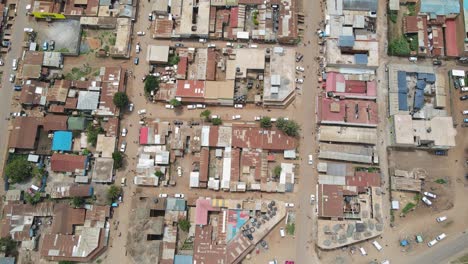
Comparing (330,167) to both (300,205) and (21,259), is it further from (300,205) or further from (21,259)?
(21,259)

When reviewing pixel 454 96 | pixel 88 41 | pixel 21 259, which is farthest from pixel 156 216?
pixel 454 96

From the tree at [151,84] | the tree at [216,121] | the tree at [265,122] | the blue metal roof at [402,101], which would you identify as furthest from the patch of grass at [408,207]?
the tree at [151,84]

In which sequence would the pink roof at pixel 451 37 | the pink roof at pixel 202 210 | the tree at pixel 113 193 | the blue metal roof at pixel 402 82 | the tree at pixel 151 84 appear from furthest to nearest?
1. the pink roof at pixel 451 37
2. the blue metal roof at pixel 402 82
3. the tree at pixel 151 84
4. the tree at pixel 113 193
5. the pink roof at pixel 202 210

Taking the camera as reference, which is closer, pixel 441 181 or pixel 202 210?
pixel 202 210

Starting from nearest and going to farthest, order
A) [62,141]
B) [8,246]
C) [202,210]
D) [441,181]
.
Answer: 1. [8,246]
2. [202,210]
3. [441,181]
4. [62,141]

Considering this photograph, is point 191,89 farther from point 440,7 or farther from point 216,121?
point 440,7

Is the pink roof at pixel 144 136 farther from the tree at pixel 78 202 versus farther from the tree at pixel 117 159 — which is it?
the tree at pixel 78 202

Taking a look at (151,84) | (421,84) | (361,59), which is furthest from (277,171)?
(421,84)

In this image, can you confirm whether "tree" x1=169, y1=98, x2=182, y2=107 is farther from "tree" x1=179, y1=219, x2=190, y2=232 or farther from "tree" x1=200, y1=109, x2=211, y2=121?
"tree" x1=179, y1=219, x2=190, y2=232
